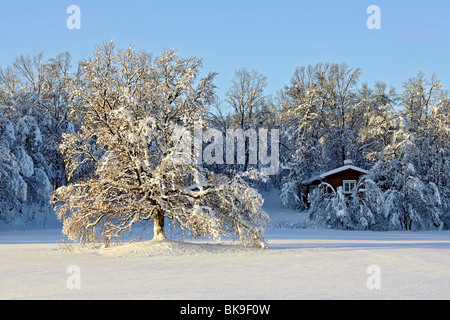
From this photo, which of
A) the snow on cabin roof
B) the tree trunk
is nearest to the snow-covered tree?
the tree trunk

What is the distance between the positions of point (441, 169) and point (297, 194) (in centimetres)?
1332

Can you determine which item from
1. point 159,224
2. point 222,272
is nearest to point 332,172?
point 159,224

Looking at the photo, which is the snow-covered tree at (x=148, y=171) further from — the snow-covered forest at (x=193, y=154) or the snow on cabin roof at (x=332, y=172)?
the snow on cabin roof at (x=332, y=172)

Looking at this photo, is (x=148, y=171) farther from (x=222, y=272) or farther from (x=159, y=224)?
(x=222, y=272)

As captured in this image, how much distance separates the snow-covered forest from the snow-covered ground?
151cm

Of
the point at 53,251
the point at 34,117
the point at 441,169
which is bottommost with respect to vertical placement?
the point at 53,251

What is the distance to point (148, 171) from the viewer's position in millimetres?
17500

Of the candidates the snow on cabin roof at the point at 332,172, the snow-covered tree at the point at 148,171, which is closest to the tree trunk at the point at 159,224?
the snow-covered tree at the point at 148,171

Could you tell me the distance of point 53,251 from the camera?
1783cm

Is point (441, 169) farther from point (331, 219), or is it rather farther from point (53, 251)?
point (53, 251)

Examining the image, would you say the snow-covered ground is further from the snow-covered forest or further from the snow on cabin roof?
the snow on cabin roof

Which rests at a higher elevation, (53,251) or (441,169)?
(441,169)

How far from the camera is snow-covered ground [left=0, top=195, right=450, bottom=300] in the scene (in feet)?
32.3
